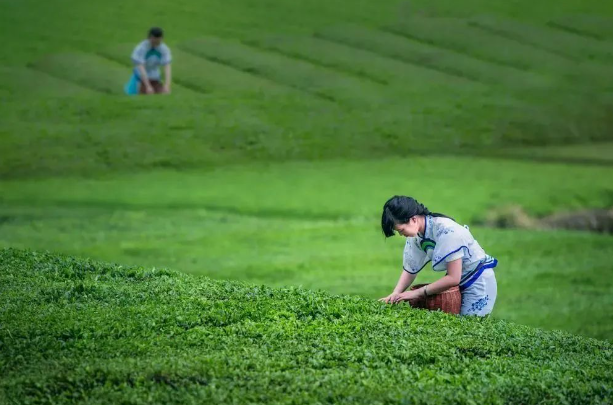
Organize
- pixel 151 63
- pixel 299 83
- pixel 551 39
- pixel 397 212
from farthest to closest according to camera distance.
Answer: pixel 551 39 → pixel 299 83 → pixel 151 63 → pixel 397 212

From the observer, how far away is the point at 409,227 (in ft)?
21.6

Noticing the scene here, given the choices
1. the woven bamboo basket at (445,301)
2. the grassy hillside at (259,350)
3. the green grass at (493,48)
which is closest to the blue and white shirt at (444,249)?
the woven bamboo basket at (445,301)

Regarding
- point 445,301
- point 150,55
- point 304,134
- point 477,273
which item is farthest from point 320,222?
point 477,273

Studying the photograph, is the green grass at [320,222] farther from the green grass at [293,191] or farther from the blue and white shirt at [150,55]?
the blue and white shirt at [150,55]

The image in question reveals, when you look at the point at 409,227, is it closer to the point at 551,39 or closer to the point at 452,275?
the point at 452,275

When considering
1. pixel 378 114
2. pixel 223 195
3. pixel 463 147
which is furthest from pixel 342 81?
pixel 223 195

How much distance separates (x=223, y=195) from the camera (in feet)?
56.0

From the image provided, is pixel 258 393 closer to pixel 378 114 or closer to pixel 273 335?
pixel 273 335

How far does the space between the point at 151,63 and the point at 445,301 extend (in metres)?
10.3

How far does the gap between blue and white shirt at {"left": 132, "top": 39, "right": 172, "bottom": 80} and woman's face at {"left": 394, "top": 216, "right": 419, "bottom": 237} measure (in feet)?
32.2

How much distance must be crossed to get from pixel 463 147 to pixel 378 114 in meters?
1.65

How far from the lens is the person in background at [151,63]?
15.9m

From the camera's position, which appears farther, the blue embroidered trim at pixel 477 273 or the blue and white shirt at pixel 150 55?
the blue and white shirt at pixel 150 55

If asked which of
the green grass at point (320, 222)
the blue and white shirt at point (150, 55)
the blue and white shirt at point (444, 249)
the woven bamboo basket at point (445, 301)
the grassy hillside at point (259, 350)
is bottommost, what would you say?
the green grass at point (320, 222)
